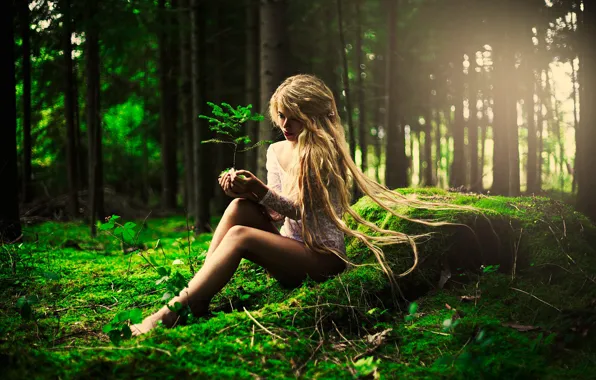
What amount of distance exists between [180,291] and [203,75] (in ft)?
20.3

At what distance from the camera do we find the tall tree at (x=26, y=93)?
8.31m

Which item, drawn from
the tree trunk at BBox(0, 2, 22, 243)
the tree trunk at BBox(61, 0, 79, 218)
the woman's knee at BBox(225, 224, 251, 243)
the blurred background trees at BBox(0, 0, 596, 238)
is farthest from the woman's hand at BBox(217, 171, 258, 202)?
the tree trunk at BBox(61, 0, 79, 218)

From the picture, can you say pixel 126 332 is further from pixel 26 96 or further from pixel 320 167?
pixel 26 96

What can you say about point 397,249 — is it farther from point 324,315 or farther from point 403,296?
point 324,315

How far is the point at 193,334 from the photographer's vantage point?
2818mm

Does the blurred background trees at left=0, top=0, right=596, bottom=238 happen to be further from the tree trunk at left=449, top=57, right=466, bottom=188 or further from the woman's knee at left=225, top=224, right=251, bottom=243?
the woman's knee at left=225, top=224, right=251, bottom=243

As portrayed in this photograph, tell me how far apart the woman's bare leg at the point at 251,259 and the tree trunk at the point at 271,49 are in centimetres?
366

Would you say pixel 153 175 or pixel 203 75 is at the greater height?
pixel 203 75

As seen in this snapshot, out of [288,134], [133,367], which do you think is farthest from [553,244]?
[133,367]

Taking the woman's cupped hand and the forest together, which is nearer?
the forest

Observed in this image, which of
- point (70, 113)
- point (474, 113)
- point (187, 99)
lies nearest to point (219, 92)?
point (187, 99)

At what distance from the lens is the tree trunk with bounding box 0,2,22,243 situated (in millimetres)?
5824

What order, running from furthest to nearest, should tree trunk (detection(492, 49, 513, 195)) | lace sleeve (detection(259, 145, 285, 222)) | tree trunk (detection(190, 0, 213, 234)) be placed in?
tree trunk (detection(492, 49, 513, 195)), tree trunk (detection(190, 0, 213, 234)), lace sleeve (detection(259, 145, 285, 222))

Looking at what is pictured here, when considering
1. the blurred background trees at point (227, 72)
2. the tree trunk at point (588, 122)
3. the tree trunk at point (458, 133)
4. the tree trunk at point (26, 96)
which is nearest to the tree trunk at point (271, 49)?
the blurred background trees at point (227, 72)
